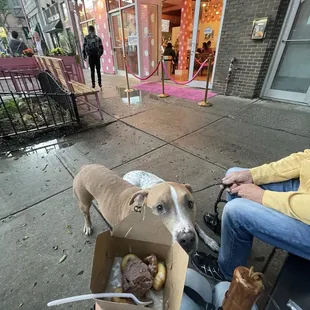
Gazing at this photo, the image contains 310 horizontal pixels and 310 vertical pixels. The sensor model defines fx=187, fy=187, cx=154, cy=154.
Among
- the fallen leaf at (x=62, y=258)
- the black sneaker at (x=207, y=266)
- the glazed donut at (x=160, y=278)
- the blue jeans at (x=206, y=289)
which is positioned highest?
the glazed donut at (x=160, y=278)

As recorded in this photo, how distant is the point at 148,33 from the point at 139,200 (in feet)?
30.8

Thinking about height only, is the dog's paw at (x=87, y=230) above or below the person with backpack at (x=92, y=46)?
below

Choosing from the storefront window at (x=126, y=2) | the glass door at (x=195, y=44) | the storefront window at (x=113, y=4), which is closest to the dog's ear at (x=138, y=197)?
the glass door at (x=195, y=44)

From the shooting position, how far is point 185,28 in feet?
33.1

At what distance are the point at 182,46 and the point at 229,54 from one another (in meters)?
5.54

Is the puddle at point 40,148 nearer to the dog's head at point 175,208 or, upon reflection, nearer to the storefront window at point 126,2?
the dog's head at point 175,208

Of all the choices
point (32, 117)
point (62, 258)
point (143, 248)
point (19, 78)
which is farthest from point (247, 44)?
point (19, 78)

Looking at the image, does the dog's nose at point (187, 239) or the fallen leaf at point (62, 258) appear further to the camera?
the fallen leaf at point (62, 258)

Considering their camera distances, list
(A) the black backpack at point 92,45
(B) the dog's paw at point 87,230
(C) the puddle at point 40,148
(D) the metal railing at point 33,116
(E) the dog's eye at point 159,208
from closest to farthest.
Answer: (E) the dog's eye at point 159,208
(B) the dog's paw at point 87,230
(C) the puddle at point 40,148
(D) the metal railing at point 33,116
(A) the black backpack at point 92,45

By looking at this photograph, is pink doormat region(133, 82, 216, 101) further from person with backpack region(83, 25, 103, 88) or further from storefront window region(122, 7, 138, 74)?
storefront window region(122, 7, 138, 74)

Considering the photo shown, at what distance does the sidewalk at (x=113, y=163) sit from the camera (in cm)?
166

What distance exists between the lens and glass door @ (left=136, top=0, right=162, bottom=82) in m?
8.29

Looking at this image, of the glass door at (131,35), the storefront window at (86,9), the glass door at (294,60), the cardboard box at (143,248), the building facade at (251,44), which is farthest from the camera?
the storefront window at (86,9)

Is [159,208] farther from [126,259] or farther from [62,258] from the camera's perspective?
[62,258]
